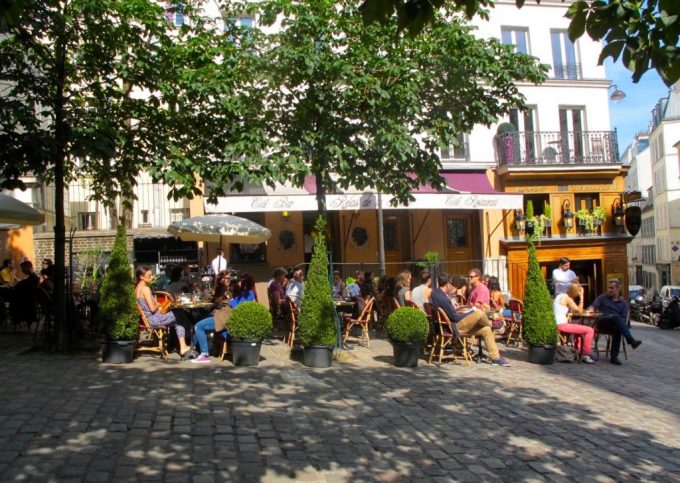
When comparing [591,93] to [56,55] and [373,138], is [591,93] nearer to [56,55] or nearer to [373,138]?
[373,138]

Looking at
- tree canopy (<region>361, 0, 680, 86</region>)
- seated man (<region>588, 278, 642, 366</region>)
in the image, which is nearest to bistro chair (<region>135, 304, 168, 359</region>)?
tree canopy (<region>361, 0, 680, 86</region>)

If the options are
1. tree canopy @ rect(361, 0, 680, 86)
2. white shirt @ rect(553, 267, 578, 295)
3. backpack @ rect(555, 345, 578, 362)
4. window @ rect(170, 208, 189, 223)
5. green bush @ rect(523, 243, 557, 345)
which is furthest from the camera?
window @ rect(170, 208, 189, 223)

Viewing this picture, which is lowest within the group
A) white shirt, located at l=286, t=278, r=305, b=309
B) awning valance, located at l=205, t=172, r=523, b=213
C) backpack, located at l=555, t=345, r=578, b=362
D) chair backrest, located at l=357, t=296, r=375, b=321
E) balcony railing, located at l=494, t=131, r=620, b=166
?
backpack, located at l=555, t=345, r=578, b=362

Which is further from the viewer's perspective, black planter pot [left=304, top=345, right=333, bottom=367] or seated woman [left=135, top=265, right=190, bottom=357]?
seated woman [left=135, top=265, right=190, bottom=357]

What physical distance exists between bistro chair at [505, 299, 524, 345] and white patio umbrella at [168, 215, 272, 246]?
523 centimetres

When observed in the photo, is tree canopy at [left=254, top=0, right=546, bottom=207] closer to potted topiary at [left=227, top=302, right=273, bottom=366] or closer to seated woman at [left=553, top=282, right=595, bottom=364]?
potted topiary at [left=227, top=302, right=273, bottom=366]

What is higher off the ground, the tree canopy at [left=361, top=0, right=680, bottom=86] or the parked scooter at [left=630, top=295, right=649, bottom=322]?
the tree canopy at [left=361, top=0, right=680, bottom=86]

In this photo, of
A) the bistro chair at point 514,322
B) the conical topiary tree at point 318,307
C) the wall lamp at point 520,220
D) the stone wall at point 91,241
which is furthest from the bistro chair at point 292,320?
the wall lamp at point 520,220

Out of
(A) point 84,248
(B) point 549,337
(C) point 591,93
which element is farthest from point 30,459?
(C) point 591,93

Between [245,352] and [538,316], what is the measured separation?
483cm

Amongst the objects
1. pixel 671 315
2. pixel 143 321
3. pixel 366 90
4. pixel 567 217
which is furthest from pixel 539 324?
pixel 671 315

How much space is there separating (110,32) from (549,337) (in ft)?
27.6

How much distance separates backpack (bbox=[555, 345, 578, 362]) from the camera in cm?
1090

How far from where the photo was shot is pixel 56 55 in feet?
31.2
